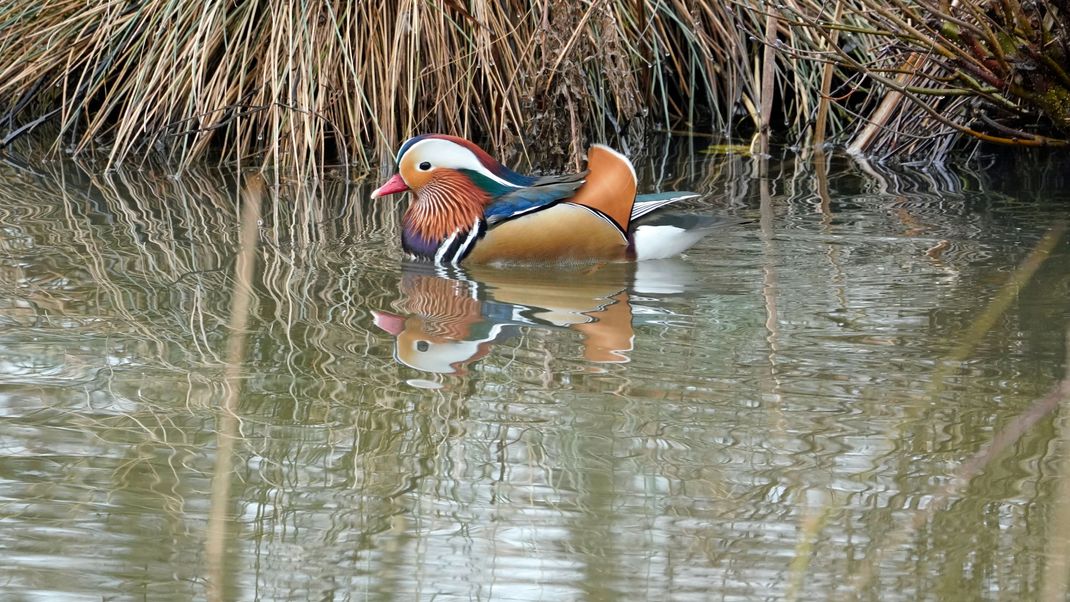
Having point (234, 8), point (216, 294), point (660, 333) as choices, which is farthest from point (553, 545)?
point (234, 8)

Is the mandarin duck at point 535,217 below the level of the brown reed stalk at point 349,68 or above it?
below

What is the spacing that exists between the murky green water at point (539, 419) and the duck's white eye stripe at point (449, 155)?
347 millimetres

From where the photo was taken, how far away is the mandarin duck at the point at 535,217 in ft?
14.7

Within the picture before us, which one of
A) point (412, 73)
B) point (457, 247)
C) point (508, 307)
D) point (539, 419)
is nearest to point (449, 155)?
point (457, 247)

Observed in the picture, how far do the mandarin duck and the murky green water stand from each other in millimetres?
117

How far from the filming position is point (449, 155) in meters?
4.79

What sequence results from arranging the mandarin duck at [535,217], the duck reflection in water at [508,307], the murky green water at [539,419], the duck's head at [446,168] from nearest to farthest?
the murky green water at [539,419] → the duck reflection in water at [508,307] → the mandarin duck at [535,217] → the duck's head at [446,168]

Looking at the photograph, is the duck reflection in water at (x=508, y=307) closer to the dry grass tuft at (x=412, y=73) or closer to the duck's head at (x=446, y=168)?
the duck's head at (x=446, y=168)

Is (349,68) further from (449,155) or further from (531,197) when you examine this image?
(531,197)

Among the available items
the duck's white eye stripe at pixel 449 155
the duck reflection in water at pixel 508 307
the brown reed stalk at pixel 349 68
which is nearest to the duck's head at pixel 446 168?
the duck's white eye stripe at pixel 449 155

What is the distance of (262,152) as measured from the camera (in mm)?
6793

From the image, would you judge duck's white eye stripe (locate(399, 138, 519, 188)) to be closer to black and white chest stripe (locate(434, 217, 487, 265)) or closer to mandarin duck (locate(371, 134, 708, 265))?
mandarin duck (locate(371, 134, 708, 265))

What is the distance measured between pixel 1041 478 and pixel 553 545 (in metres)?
0.97

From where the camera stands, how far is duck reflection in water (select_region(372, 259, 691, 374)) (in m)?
3.49
